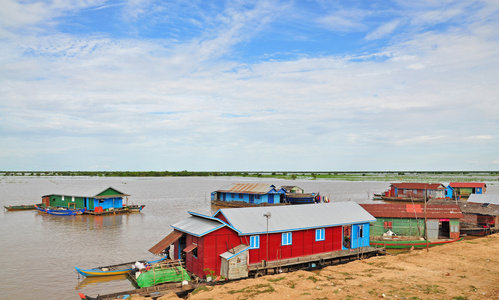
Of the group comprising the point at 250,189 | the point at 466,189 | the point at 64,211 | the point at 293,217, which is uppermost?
the point at 293,217

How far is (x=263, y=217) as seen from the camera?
25531mm

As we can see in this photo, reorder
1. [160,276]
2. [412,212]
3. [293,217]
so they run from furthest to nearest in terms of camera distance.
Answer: [412,212] → [293,217] → [160,276]

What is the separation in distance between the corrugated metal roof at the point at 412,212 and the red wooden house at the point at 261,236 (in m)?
6.28

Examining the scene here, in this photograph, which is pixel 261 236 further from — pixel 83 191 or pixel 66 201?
pixel 66 201

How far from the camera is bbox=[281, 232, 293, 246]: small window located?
24.8m

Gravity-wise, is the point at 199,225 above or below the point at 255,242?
above

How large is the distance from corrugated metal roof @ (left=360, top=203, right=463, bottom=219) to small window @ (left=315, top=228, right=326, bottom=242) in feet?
33.6

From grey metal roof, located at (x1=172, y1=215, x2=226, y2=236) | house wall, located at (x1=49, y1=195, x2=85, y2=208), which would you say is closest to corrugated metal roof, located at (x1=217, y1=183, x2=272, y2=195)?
house wall, located at (x1=49, y1=195, x2=85, y2=208)

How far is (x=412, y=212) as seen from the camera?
113 feet

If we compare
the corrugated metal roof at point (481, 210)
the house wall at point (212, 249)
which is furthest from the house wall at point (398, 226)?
the house wall at point (212, 249)

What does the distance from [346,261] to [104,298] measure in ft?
58.9

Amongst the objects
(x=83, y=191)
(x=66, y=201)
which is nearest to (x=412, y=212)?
(x=83, y=191)

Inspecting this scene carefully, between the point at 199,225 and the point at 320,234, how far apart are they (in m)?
9.41

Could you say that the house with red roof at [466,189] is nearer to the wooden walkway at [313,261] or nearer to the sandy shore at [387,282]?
the sandy shore at [387,282]
